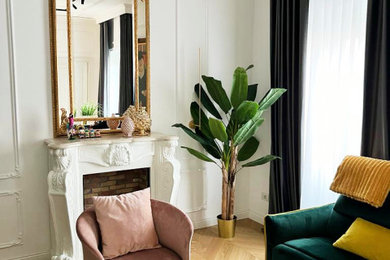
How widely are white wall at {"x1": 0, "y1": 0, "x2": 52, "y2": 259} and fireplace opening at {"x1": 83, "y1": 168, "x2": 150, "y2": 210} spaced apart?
0.35m

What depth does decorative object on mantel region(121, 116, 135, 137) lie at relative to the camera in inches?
135

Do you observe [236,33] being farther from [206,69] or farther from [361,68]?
[361,68]

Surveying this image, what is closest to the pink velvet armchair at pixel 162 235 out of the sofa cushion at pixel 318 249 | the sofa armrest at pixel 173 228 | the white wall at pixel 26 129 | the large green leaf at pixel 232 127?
the sofa armrest at pixel 173 228

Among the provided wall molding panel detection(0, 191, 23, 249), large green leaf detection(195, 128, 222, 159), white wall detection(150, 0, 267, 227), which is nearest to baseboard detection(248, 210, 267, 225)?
white wall detection(150, 0, 267, 227)

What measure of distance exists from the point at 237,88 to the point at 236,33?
857 mm

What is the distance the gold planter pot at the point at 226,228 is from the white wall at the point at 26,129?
1.59 metres

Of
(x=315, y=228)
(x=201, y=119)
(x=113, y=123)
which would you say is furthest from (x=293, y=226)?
(x=113, y=123)

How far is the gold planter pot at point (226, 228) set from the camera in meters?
3.87

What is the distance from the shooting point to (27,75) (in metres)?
3.21

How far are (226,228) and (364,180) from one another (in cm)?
162

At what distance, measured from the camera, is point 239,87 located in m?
3.62

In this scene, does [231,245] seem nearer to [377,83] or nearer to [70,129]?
[70,129]

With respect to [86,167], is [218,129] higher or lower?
higher

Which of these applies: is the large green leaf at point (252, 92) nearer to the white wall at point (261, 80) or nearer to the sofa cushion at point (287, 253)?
the white wall at point (261, 80)
